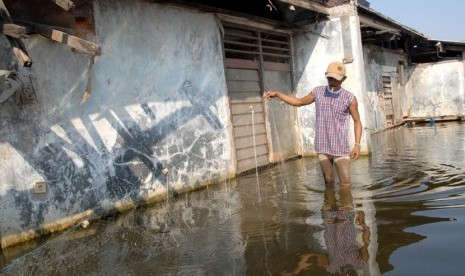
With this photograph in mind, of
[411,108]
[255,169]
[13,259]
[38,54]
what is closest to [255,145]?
[255,169]

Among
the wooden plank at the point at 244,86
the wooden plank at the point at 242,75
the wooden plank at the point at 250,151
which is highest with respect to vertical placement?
the wooden plank at the point at 242,75

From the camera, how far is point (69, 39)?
4.66m

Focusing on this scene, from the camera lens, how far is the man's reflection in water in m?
3.35

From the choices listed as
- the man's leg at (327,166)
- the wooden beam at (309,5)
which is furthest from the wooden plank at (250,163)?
the wooden beam at (309,5)

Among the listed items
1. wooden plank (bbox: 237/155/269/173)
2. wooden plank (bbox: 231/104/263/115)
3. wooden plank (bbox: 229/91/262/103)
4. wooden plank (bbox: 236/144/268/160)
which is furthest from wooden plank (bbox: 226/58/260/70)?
wooden plank (bbox: 237/155/269/173)

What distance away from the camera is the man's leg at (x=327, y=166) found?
236 inches

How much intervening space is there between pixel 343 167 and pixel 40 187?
151 inches

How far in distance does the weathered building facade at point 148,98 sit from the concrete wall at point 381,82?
14.0 feet

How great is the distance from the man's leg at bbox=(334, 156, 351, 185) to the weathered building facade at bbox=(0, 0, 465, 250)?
2.57m

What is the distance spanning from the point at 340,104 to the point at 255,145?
11.9 ft

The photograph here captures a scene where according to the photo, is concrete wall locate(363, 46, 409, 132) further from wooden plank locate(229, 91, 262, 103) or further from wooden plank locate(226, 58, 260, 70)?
wooden plank locate(226, 58, 260, 70)

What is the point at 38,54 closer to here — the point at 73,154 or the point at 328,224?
the point at 73,154

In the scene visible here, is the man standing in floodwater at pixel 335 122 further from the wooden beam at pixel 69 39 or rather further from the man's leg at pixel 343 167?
the wooden beam at pixel 69 39

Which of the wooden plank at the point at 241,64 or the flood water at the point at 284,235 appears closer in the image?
the flood water at the point at 284,235
